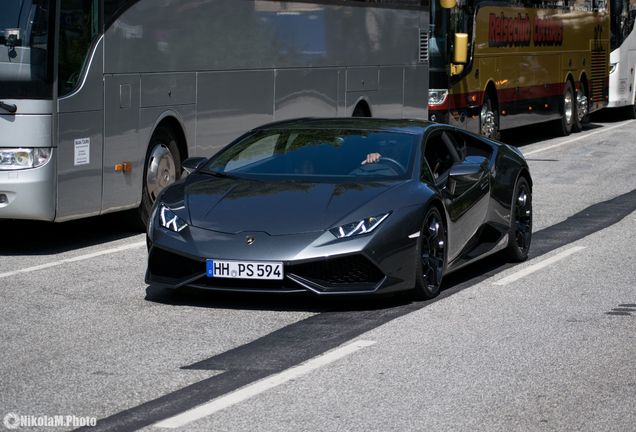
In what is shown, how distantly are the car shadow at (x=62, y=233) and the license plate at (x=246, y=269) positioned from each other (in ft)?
12.3

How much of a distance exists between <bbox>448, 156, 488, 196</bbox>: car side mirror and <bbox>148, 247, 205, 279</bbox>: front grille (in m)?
2.09

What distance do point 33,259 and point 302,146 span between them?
2767mm

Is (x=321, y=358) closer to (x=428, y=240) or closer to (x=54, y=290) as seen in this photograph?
(x=428, y=240)

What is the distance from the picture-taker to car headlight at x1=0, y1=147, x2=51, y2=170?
12141 mm

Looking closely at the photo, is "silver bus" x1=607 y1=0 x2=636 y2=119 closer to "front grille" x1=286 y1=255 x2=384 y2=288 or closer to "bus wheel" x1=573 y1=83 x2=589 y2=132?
"bus wheel" x1=573 y1=83 x2=589 y2=132

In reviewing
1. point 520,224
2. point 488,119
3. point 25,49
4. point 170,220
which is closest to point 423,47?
point 488,119

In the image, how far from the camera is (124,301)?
9812 millimetres

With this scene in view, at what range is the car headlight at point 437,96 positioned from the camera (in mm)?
23719

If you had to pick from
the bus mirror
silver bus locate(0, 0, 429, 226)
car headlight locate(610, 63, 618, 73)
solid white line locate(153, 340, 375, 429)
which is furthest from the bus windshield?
car headlight locate(610, 63, 618, 73)

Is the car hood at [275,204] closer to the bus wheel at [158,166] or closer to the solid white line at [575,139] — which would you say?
the bus wheel at [158,166]

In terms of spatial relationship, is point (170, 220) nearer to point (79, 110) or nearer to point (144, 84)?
point (79, 110)

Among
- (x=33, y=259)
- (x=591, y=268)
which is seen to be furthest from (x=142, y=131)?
(x=591, y=268)

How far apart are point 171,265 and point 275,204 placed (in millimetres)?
795

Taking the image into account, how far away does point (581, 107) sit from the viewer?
1266 inches
